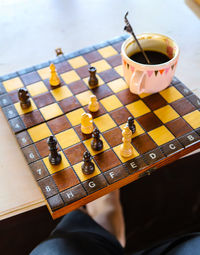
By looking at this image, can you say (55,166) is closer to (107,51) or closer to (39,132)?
(39,132)

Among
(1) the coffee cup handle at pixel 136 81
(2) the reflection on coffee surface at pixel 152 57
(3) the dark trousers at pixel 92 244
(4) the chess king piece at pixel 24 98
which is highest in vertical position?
(4) the chess king piece at pixel 24 98

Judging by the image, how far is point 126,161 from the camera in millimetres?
761

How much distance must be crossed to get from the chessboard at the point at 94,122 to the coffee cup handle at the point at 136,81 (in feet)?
0.12

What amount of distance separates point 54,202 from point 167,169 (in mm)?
920

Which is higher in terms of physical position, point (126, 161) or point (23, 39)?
point (23, 39)

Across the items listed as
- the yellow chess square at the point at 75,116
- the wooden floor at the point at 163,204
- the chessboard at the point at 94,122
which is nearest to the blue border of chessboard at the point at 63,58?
the chessboard at the point at 94,122

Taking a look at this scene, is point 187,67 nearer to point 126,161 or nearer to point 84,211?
point 126,161

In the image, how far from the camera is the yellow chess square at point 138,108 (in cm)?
87

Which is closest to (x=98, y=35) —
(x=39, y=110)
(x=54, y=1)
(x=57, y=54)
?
(x=57, y=54)

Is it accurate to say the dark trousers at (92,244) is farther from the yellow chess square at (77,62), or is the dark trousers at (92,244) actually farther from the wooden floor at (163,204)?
the yellow chess square at (77,62)

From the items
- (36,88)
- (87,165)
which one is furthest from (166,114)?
(36,88)

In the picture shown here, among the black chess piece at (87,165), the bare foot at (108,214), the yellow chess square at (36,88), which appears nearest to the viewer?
the black chess piece at (87,165)

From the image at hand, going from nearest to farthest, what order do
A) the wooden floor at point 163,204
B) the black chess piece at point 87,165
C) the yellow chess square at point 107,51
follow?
1. the black chess piece at point 87,165
2. the yellow chess square at point 107,51
3. the wooden floor at point 163,204

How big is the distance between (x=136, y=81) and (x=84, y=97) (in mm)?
164
